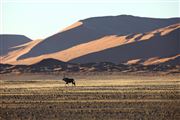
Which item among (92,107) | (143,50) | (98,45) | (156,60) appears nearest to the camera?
(92,107)

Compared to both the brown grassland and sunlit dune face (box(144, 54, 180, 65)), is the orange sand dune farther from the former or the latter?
the brown grassland

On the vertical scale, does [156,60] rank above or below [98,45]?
below

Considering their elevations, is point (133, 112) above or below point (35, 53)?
below

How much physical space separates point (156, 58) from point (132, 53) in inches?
338

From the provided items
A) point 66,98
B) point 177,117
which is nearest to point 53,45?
point 66,98

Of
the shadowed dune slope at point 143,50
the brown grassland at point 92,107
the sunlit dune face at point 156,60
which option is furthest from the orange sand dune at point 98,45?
the brown grassland at point 92,107

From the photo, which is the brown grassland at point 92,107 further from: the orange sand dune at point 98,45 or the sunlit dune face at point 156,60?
the orange sand dune at point 98,45

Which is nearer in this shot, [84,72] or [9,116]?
[9,116]

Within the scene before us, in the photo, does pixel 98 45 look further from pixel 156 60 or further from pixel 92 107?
pixel 92 107

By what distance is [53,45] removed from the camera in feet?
652

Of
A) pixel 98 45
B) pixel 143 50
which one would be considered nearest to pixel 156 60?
pixel 143 50

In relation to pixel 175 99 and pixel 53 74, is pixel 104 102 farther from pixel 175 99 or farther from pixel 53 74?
pixel 53 74

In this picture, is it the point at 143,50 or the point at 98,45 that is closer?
the point at 143,50

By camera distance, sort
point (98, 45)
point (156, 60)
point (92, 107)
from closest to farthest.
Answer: point (92, 107), point (156, 60), point (98, 45)
